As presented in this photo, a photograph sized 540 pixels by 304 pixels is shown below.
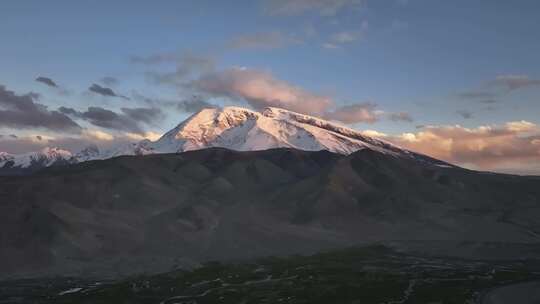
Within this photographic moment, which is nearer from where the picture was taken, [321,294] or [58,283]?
[321,294]

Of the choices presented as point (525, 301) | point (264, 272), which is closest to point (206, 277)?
point (264, 272)

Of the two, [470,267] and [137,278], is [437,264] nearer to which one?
[470,267]

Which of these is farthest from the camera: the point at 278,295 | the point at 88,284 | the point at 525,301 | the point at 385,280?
the point at 88,284

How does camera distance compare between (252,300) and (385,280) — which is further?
(385,280)

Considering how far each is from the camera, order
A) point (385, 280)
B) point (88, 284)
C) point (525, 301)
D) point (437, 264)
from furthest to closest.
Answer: point (437, 264)
point (88, 284)
point (385, 280)
point (525, 301)

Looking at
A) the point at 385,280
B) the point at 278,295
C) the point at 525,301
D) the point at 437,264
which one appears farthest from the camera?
the point at 437,264

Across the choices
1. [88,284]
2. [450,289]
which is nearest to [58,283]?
[88,284]

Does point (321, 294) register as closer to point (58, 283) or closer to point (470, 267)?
point (470, 267)

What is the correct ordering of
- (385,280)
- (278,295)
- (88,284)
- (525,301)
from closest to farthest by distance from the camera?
(525,301)
(278,295)
(385,280)
(88,284)

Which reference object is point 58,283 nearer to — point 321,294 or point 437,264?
point 321,294
